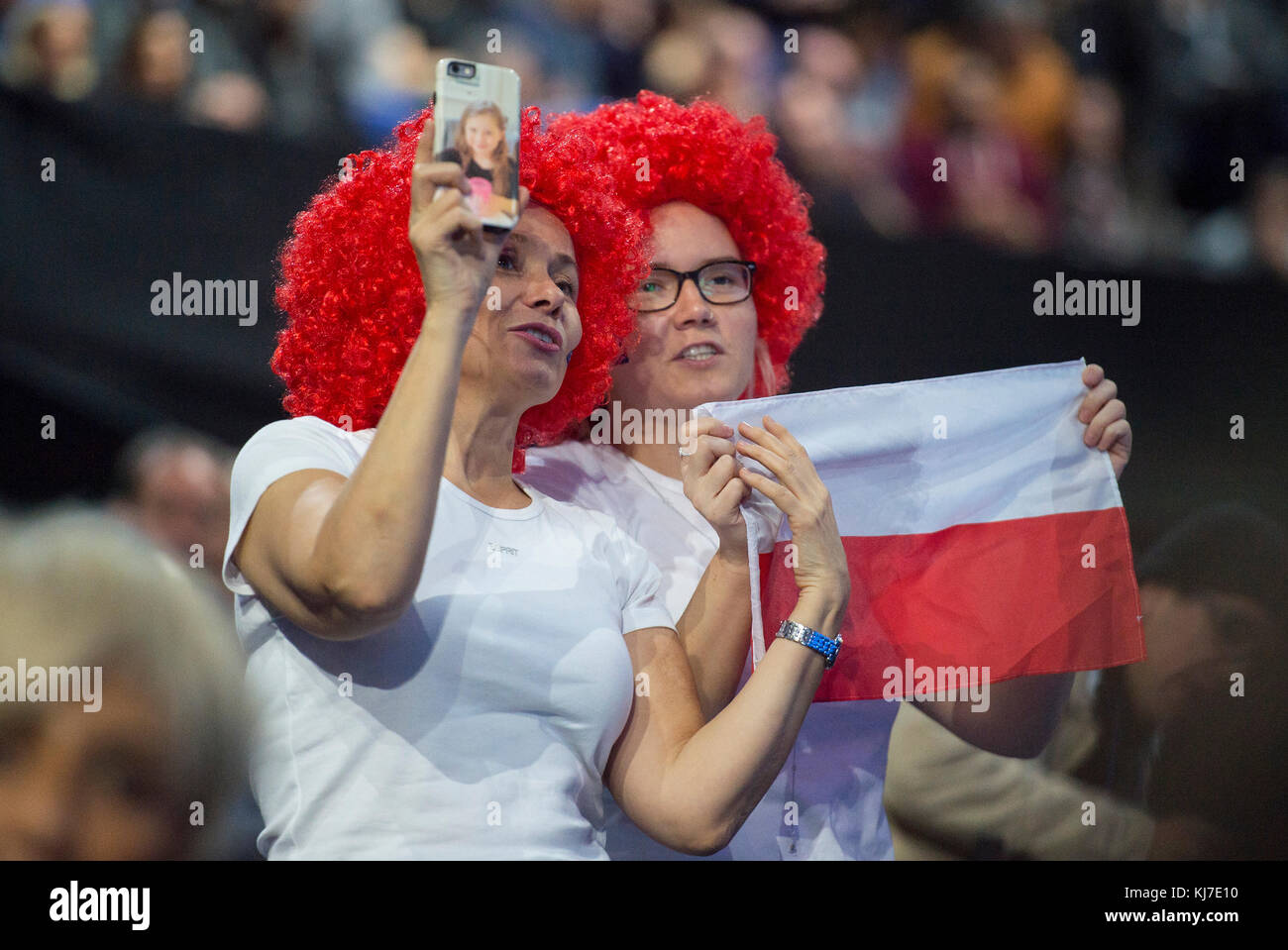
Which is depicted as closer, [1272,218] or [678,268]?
[678,268]

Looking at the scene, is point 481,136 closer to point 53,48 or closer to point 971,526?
point 971,526

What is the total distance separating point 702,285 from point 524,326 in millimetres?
656

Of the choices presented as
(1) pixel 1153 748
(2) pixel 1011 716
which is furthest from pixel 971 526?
(1) pixel 1153 748

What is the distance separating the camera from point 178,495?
2582mm

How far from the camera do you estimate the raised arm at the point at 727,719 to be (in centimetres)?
185

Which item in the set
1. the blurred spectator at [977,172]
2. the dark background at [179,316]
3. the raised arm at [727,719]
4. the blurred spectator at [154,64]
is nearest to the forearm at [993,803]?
the dark background at [179,316]

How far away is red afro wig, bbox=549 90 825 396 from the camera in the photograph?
2.60 m

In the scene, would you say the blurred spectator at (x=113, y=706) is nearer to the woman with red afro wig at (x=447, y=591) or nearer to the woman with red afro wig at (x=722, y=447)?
the woman with red afro wig at (x=447, y=591)

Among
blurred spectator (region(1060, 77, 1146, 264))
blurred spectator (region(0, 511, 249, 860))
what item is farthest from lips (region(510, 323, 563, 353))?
blurred spectator (region(1060, 77, 1146, 264))

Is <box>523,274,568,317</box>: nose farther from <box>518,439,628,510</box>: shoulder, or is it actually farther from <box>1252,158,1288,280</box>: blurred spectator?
<box>1252,158,1288,280</box>: blurred spectator

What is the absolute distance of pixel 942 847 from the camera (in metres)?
3.15

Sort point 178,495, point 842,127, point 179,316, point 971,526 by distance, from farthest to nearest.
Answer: point 842,127 → point 179,316 → point 178,495 → point 971,526

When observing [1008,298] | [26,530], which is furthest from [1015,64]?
[26,530]

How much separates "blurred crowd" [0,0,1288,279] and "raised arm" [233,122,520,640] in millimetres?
1681
